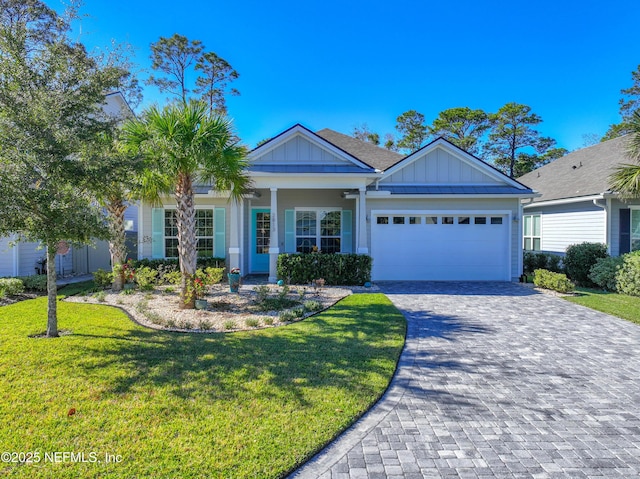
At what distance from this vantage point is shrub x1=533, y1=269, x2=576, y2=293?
10.6 m

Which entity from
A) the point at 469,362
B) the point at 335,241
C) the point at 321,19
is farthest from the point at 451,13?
the point at 469,362

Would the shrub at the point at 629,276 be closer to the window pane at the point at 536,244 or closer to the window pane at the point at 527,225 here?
the window pane at the point at 536,244

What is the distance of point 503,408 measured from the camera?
3.78 meters

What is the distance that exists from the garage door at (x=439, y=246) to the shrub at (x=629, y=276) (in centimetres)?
310

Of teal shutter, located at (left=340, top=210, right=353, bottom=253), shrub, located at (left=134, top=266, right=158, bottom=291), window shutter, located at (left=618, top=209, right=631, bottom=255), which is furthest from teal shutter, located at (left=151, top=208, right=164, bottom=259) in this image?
window shutter, located at (left=618, top=209, right=631, bottom=255)

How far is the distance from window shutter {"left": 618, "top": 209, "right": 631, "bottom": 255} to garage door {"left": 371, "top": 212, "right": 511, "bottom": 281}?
3825 mm

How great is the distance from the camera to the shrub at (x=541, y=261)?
14.0 meters

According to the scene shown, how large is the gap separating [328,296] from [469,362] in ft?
15.8

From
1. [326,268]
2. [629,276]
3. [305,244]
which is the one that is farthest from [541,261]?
[305,244]

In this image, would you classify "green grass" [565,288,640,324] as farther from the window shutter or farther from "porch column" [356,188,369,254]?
"porch column" [356,188,369,254]

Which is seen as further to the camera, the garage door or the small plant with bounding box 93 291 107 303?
the garage door

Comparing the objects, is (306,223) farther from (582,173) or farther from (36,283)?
(582,173)

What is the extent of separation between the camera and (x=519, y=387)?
170 inches

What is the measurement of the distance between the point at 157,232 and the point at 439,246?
1007 cm
